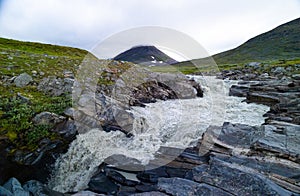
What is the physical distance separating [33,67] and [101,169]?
1088cm

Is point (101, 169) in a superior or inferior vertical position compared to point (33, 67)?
inferior

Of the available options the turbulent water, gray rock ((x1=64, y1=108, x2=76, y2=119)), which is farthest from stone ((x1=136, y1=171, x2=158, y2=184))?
gray rock ((x1=64, y1=108, x2=76, y2=119))

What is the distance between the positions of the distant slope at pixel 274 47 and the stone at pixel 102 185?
103710mm

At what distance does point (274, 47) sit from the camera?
388 feet

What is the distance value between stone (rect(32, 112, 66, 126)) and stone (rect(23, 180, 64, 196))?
2633mm

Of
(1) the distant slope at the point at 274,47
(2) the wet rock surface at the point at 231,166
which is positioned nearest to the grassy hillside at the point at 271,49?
(1) the distant slope at the point at 274,47

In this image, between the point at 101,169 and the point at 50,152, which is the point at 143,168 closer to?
the point at 101,169

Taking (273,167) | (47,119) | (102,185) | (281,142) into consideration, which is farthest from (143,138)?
(281,142)

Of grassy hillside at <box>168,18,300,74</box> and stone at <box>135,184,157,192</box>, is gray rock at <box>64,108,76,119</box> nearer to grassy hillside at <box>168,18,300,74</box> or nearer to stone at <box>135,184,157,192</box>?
stone at <box>135,184,157,192</box>

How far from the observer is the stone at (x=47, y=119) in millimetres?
10688

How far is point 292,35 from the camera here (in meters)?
129

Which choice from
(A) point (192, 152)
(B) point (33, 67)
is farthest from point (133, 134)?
(B) point (33, 67)

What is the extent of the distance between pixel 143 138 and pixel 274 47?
12818cm

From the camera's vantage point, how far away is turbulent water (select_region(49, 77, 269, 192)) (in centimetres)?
1028
